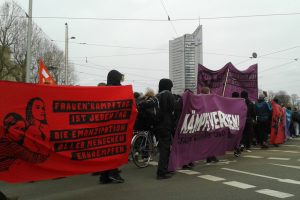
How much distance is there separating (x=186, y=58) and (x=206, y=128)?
23.2 metres

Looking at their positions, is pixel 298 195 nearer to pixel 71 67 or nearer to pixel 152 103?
pixel 152 103

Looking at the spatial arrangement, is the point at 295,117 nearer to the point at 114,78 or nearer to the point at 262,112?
the point at 262,112

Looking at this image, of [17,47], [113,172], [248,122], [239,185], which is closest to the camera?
[239,185]

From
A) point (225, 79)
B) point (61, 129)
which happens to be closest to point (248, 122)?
point (225, 79)

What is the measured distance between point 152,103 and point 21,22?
36.0m

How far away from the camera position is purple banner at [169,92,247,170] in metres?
8.95

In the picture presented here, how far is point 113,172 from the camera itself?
7.67 m

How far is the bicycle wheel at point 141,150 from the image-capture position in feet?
30.7

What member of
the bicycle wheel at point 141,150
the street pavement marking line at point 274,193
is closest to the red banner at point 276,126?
the bicycle wheel at point 141,150

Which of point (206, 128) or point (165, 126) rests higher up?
point (165, 126)

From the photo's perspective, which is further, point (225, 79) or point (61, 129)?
point (225, 79)

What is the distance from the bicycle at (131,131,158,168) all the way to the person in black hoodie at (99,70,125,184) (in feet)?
5.16

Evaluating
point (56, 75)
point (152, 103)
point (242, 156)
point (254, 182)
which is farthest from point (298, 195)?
point (56, 75)

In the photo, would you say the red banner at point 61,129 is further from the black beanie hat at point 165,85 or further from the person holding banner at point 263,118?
the person holding banner at point 263,118
